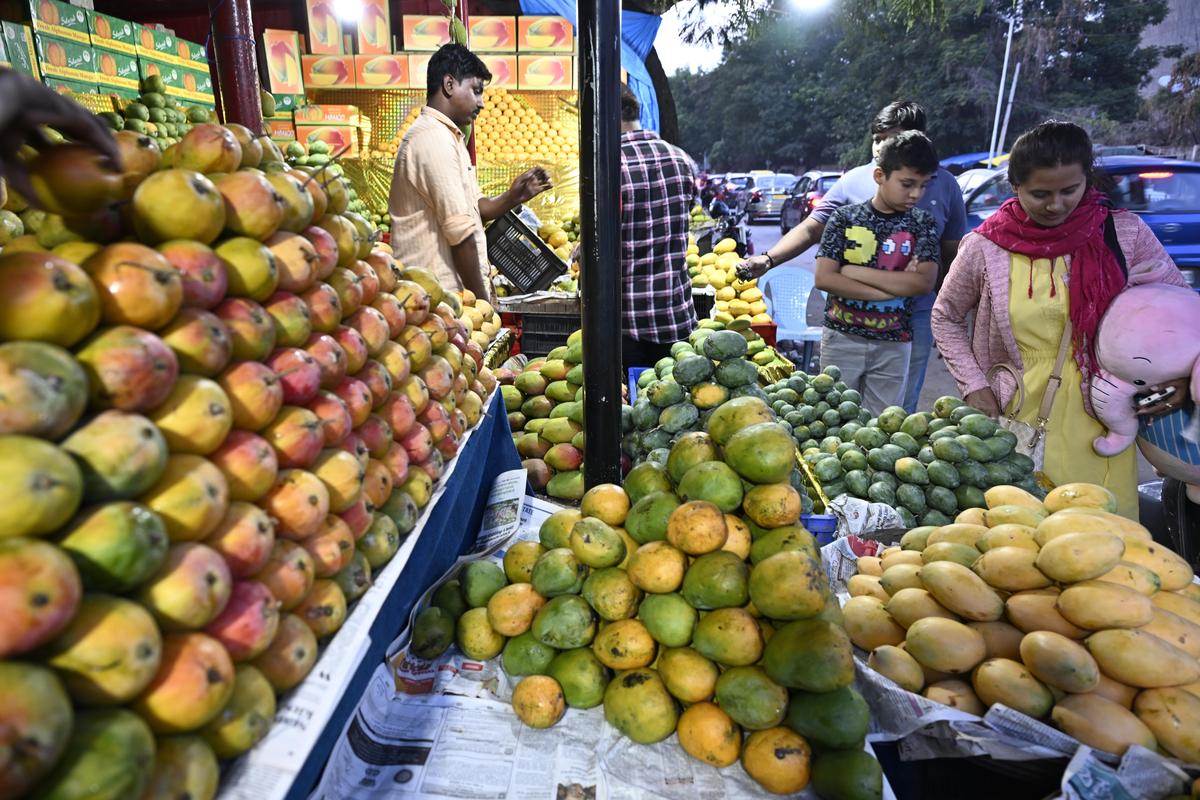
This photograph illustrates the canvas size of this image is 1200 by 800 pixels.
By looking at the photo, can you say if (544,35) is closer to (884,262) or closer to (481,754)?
(884,262)

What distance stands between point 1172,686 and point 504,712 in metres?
1.51

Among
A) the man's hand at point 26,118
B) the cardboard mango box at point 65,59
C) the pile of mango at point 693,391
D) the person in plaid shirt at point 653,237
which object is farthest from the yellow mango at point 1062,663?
the cardboard mango box at point 65,59

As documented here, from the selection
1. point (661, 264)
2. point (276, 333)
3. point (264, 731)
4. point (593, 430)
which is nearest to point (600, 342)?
point (593, 430)

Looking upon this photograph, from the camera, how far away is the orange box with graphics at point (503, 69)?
28.6ft

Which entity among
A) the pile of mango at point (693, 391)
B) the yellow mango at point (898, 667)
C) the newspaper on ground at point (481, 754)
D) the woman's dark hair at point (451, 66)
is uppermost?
the woman's dark hair at point (451, 66)

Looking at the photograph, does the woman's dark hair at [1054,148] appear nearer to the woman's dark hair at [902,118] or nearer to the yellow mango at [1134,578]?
the woman's dark hair at [902,118]

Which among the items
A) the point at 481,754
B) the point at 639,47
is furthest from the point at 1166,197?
the point at 481,754

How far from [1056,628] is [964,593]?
20 centimetres

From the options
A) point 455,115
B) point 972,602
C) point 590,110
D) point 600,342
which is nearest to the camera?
point 972,602

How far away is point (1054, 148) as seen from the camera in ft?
8.82

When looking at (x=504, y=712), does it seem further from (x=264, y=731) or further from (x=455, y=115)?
(x=455, y=115)

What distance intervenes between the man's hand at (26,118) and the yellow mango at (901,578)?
6.69ft

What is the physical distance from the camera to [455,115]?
3852 millimetres

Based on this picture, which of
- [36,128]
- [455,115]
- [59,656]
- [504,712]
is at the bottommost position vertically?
[504,712]
